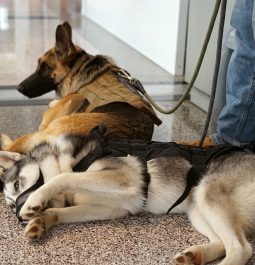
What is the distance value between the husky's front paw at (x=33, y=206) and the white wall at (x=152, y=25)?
2.81 metres

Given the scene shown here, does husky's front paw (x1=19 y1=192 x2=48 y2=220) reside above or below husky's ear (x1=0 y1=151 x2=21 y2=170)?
below

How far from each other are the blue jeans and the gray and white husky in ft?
1.45

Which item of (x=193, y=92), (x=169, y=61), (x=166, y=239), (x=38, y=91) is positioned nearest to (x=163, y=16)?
(x=169, y=61)

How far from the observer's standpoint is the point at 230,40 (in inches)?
114

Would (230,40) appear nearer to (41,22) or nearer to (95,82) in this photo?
(95,82)

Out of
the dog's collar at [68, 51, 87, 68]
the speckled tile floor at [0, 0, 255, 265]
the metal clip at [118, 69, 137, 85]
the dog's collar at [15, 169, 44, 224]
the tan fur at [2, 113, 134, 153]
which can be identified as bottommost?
the speckled tile floor at [0, 0, 255, 265]

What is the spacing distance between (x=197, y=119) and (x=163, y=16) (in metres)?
1.50

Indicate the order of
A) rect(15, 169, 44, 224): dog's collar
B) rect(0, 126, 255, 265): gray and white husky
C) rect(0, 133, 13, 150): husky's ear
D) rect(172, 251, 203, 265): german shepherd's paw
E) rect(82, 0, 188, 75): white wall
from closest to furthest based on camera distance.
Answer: rect(172, 251, 203, 265): german shepherd's paw < rect(0, 126, 255, 265): gray and white husky < rect(15, 169, 44, 224): dog's collar < rect(0, 133, 13, 150): husky's ear < rect(82, 0, 188, 75): white wall

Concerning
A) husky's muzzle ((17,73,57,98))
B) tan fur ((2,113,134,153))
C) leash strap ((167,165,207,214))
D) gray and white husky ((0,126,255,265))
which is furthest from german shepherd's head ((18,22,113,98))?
leash strap ((167,165,207,214))

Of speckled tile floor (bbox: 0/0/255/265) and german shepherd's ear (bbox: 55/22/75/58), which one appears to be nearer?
speckled tile floor (bbox: 0/0/255/265)

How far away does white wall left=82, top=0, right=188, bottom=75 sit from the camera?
4.47 m

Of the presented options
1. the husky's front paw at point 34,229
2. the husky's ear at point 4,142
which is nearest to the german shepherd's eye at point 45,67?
the husky's ear at point 4,142

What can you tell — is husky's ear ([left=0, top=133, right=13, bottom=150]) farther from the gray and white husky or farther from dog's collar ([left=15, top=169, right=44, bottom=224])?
dog's collar ([left=15, top=169, right=44, bottom=224])

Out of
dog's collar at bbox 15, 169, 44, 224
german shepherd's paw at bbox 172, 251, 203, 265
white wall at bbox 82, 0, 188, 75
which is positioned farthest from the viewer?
white wall at bbox 82, 0, 188, 75
